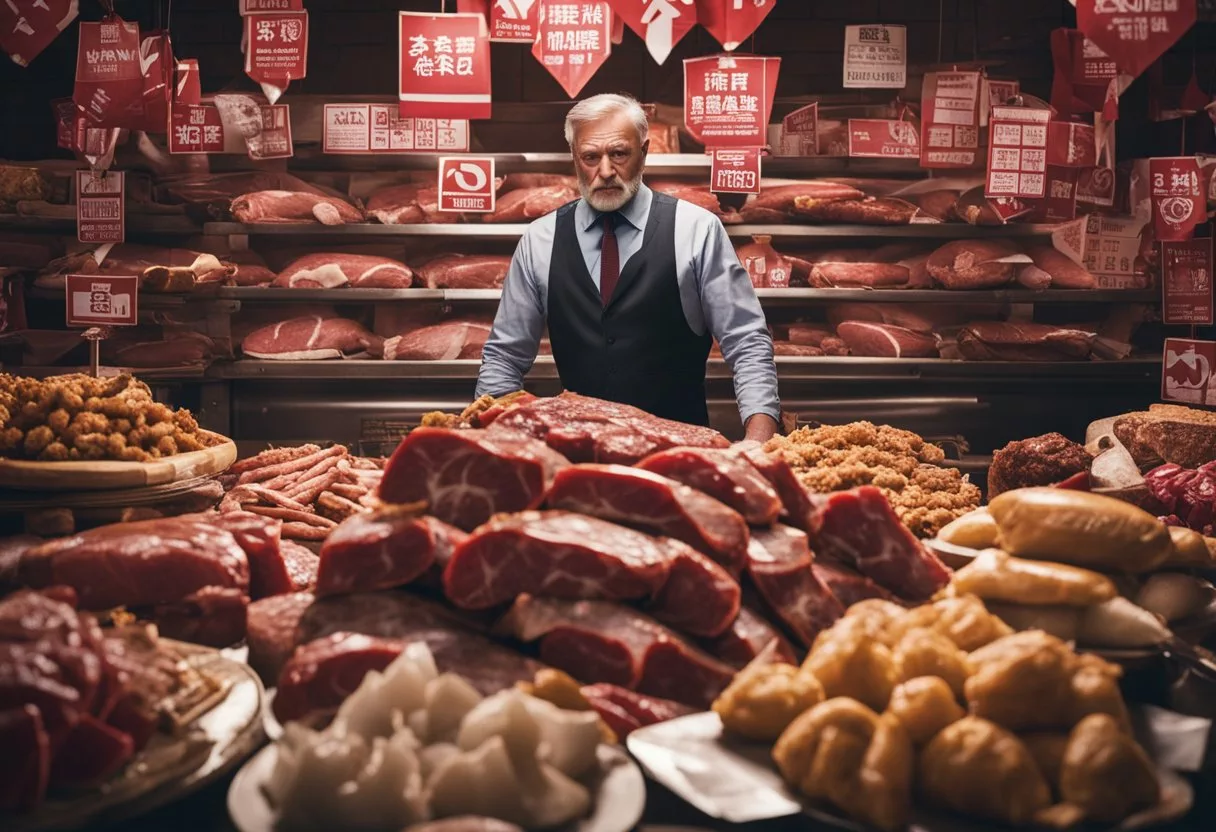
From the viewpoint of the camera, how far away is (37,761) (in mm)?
1241

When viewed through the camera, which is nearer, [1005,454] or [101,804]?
[101,804]

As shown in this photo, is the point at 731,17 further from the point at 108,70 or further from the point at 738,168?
the point at 108,70

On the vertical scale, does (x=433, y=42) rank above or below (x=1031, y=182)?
above

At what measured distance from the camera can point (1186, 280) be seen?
577cm

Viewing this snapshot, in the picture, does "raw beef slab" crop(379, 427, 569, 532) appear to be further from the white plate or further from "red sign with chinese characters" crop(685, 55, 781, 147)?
"red sign with chinese characters" crop(685, 55, 781, 147)

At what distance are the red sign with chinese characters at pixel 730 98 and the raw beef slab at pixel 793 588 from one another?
12.3ft

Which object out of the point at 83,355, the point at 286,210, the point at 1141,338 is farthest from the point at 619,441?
the point at 1141,338

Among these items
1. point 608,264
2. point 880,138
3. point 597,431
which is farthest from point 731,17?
point 597,431

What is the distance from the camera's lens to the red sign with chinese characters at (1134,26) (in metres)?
3.95

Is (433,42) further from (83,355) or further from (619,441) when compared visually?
(619,441)

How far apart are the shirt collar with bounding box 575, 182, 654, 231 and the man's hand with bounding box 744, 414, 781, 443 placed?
3.16 feet

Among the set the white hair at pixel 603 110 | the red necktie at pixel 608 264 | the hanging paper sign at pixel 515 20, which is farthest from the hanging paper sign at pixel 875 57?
the red necktie at pixel 608 264

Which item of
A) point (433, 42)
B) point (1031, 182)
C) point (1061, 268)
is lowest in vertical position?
point (1061, 268)

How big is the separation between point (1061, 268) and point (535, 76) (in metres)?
3.14
